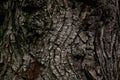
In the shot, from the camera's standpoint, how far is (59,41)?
1.74 metres

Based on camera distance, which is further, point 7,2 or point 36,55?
point 7,2

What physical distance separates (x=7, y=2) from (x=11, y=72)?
44cm

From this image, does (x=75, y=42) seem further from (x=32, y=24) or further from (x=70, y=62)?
(x=32, y=24)

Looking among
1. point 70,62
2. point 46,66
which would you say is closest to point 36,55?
point 46,66

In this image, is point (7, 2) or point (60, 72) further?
point (7, 2)

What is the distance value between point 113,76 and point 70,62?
1.02ft

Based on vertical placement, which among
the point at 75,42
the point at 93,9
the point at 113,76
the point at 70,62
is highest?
the point at 93,9

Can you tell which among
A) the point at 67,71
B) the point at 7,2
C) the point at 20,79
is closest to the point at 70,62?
the point at 67,71

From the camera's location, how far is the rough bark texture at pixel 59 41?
5.65 ft

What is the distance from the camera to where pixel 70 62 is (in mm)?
1722

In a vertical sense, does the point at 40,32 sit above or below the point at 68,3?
below

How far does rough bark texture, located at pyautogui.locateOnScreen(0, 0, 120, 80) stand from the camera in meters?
1.72

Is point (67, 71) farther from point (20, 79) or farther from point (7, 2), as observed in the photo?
point (7, 2)

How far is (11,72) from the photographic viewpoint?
178 cm
